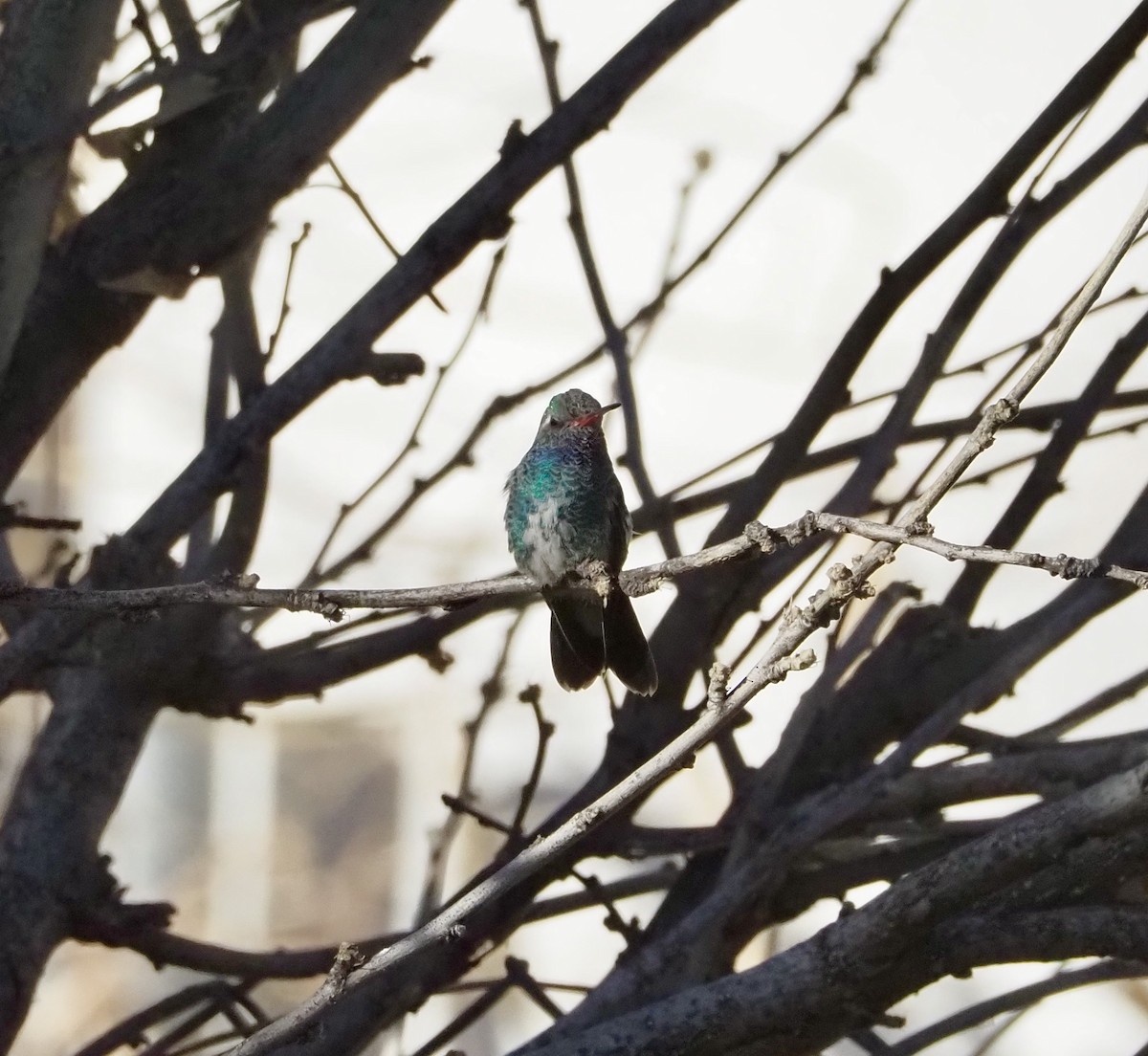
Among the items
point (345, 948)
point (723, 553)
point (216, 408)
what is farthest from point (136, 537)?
point (723, 553)

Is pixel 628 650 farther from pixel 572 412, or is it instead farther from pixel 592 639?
pixel 572 412

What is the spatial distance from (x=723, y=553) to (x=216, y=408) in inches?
65.9

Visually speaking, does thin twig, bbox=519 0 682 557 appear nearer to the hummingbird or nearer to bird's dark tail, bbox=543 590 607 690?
the hummingbird

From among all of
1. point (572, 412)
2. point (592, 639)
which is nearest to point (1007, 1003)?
point (592, 639)

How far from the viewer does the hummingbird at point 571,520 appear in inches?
116

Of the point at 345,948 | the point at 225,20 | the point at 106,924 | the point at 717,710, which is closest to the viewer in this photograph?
the point at 717,710

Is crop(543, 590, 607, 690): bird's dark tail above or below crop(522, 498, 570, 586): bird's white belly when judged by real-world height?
below

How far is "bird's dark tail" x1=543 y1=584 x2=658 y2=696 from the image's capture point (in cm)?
266

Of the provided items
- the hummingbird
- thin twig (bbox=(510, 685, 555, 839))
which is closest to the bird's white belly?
the hummingbird

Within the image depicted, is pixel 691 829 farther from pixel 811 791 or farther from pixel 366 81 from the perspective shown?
pixel 366 81

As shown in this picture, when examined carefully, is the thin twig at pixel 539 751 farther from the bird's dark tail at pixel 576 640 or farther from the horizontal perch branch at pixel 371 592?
the horizontal perch branch at pixel 371 592

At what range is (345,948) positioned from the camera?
167 centimetres

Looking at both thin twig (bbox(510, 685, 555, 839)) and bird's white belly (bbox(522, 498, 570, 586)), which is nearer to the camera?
thin twig (bbox(510, 685, 555, 839))

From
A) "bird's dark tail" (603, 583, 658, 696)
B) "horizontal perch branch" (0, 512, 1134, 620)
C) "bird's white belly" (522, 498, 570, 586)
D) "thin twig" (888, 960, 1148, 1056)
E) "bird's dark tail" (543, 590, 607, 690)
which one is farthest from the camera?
"bird's white belly" (522, 498, 570, 586)
